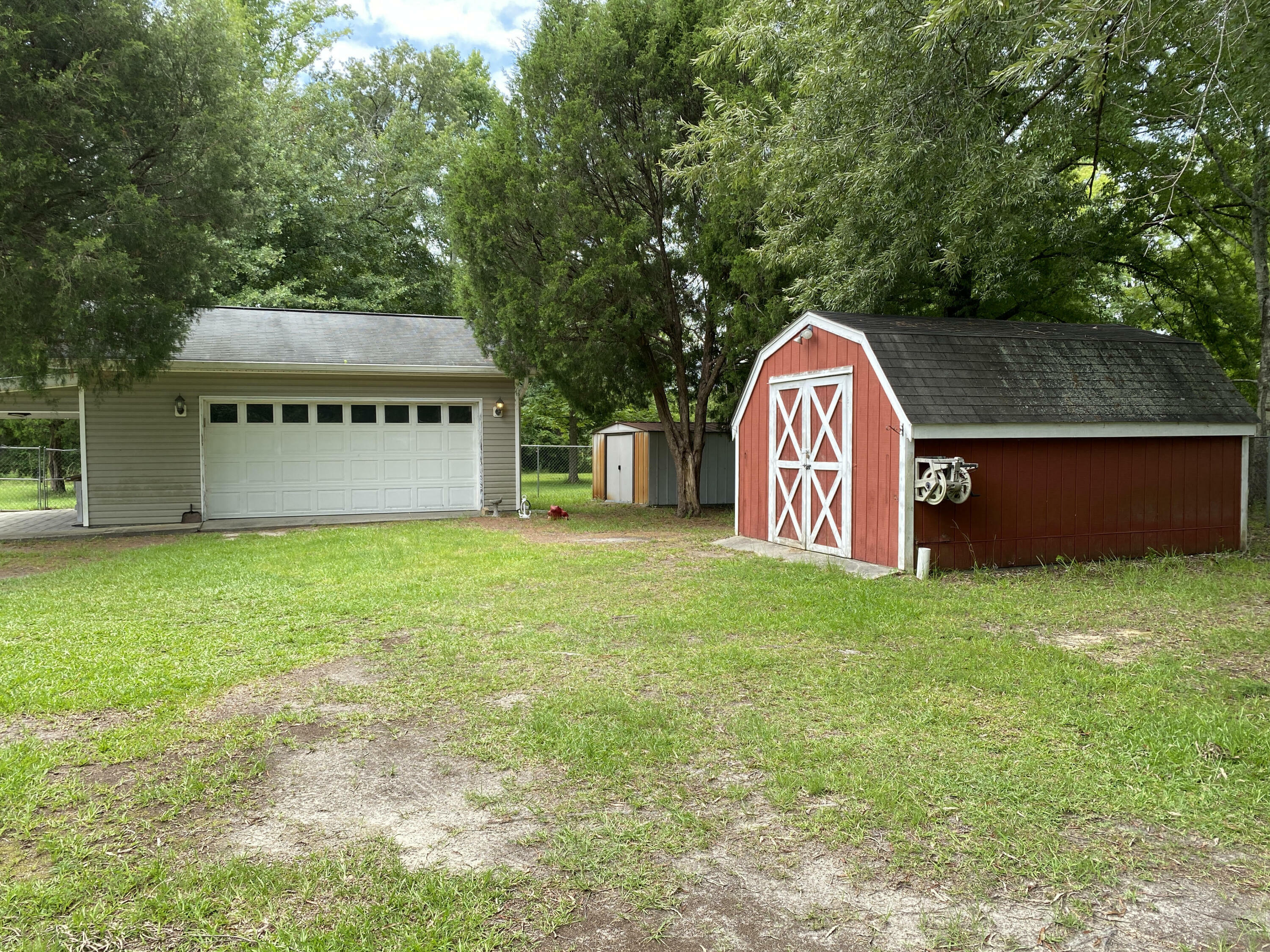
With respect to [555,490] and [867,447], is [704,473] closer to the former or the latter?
[555,490]

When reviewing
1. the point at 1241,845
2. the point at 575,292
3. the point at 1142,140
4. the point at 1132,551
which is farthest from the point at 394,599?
the point at 1142,140

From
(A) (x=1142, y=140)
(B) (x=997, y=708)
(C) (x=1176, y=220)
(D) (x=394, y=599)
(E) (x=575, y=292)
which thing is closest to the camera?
(B) (x=997, y=708)

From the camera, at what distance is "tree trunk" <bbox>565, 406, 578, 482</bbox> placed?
24562 mm

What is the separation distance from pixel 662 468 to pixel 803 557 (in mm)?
7885

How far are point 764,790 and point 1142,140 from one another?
14262 millimetres

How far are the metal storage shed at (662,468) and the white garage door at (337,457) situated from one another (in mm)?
3956

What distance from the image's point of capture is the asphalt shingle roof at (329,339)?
12.5 metres

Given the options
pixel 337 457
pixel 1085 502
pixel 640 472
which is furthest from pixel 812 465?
pixel 337 457

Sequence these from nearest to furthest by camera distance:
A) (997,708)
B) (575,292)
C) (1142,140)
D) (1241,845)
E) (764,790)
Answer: (1241,845)
(764,790)
(997,708)
(575,292)
(1142,140)

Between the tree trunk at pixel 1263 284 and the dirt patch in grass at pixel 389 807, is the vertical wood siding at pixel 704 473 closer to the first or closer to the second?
the tree trunk at pixel 1263 284

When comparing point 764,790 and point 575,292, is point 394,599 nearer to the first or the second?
point 764,790

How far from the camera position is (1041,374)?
26.6 feet

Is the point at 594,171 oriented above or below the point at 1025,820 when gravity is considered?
above

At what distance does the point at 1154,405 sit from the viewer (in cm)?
828
